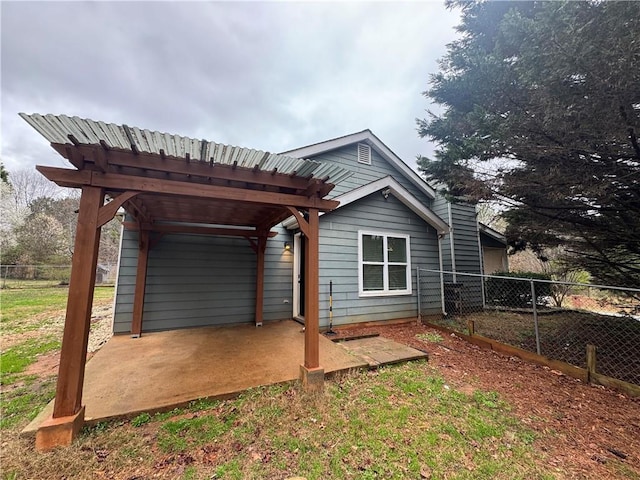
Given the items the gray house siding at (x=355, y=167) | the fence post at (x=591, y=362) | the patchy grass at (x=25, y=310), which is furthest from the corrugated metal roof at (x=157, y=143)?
the patchy grass at (x=25, y=310)

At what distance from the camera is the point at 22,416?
2.69 meters

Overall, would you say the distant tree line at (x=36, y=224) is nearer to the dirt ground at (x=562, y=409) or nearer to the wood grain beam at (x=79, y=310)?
the wood grain beam at (x=79, y=310)

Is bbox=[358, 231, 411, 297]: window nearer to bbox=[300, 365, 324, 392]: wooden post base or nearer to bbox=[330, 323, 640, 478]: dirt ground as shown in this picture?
bbox=[330, 323, 640, 478]: dirt ground

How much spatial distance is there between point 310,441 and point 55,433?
7.03ft

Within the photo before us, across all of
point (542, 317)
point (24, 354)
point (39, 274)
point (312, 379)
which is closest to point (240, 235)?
point (312, 379)

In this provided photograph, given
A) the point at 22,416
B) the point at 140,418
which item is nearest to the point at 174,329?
the point at 22,416

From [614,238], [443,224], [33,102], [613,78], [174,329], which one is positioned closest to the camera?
[613,78]

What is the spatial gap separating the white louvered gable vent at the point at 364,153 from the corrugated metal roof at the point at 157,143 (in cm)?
552

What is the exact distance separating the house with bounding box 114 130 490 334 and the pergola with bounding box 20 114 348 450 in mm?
2447

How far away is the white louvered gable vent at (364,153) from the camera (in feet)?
27.6

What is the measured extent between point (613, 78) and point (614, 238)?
3.07 metres

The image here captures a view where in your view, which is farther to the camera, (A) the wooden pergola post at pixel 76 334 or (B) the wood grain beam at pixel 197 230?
(B) the wood grain beam at pixel 197 230

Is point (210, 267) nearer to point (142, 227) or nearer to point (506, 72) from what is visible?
point (142, 227)

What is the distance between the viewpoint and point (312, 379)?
3234mm
